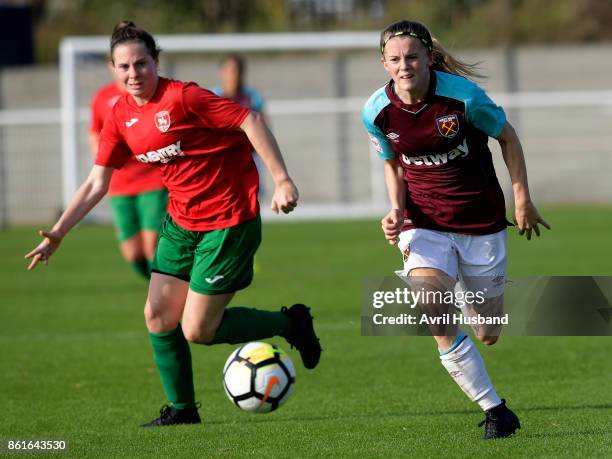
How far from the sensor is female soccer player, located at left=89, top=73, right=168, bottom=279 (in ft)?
29.3

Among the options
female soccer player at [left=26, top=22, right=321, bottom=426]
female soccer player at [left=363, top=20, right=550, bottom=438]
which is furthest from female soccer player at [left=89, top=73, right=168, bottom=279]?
female soccer player at [left=363, top=20, right=550, bottom=438]

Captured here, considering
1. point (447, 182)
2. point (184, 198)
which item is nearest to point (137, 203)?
point (184, 198)

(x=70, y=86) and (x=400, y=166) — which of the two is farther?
(x=70, y=86)

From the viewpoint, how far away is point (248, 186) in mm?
5707

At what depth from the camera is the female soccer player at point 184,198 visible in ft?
18.2

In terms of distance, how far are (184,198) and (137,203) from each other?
3432mm

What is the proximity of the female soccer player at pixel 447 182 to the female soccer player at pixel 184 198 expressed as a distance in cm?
71

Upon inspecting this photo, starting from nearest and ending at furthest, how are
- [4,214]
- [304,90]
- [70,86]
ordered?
1. [70,86]
2. [4,214]
3. [304,90]

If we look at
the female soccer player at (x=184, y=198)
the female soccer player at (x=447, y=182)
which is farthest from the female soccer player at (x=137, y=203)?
the female soccer player at (x=447, y=182)

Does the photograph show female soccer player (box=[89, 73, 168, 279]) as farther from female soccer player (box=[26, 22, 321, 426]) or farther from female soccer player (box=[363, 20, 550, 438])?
female soccer player (box=[363, 20, 550, 438])

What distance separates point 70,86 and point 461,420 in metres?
13.2

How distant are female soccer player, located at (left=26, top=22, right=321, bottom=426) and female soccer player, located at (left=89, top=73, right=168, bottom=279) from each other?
3.11 meters

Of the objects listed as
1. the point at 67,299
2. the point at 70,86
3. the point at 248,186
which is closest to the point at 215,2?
the point at 70,86

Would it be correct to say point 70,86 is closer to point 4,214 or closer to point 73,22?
point 4,214
